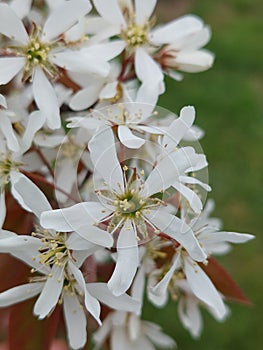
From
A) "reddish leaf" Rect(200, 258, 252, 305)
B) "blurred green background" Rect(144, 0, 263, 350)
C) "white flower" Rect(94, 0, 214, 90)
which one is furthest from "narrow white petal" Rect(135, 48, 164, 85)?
"blurred green background" Rect(144, 0, 263, 350)

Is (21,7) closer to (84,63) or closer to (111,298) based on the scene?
(84,63)

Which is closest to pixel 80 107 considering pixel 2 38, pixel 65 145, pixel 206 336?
pixel 65 145

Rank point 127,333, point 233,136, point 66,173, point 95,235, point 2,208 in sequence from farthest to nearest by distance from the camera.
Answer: point 233,136
point 127,333
point 66,173
point 2,208
point 95,235

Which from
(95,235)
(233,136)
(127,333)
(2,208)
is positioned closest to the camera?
(95,235)

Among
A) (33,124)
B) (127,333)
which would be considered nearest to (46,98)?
(33,124)

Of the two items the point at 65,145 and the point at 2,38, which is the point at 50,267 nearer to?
the point at 65,145

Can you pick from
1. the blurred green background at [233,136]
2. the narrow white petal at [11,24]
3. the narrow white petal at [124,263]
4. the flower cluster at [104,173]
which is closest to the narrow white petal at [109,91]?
the flower cluster at [104,173]
